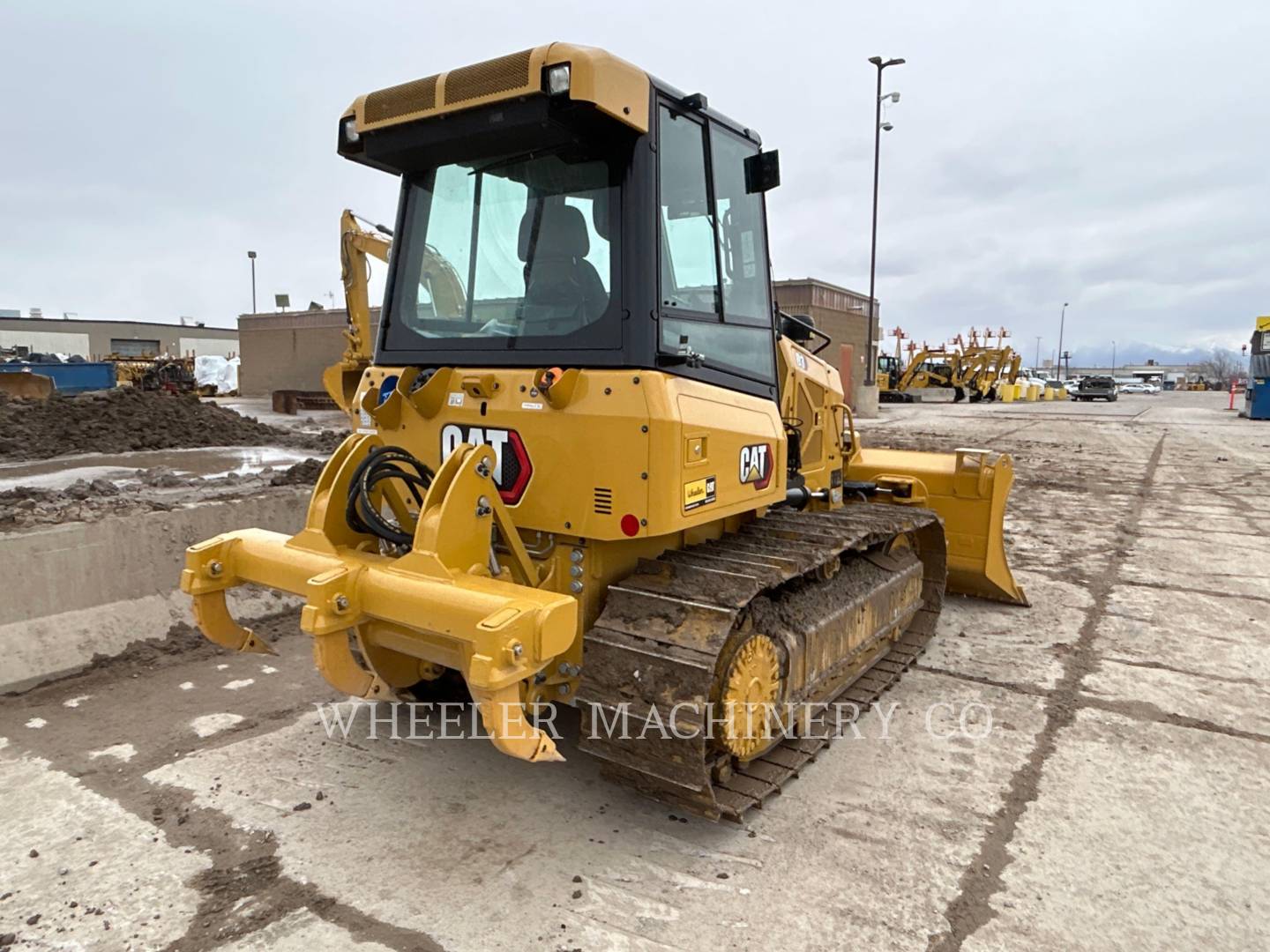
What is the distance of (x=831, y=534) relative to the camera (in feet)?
13.3

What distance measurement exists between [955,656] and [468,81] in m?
4.20

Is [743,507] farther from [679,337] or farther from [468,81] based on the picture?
[468,81]

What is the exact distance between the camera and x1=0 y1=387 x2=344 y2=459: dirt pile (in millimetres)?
Result: 10750

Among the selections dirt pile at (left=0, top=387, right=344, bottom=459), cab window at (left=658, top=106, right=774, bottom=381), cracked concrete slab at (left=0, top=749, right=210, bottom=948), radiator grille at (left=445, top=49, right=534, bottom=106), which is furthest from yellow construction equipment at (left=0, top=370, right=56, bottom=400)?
cab window at (left=658, top=106, right=774, bottom=381)

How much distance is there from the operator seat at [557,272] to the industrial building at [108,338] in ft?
209

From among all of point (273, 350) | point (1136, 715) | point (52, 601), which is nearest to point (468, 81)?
point (52, 601)

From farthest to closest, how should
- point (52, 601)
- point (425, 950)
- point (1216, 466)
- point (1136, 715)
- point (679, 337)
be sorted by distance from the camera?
point (1216, 466), point (52, 601), point (1136, 715), point (679, 337), point (425, 950)

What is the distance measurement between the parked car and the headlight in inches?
2090

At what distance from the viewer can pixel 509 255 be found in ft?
11.5

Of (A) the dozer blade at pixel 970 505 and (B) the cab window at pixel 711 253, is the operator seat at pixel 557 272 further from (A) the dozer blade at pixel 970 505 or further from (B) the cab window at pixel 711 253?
(A) the dozer blade at pixel 970 505

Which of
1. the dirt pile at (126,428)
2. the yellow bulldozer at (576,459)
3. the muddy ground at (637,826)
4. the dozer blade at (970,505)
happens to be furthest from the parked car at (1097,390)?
the yellow bulldozer at (576,459)

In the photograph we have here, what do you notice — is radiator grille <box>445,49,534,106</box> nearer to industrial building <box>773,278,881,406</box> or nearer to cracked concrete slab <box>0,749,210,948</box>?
cracked concrete slab <box>0,749,210,948</box>

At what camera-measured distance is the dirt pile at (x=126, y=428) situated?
10750 millimetres

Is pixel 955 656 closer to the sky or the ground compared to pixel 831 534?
closer to the ground
